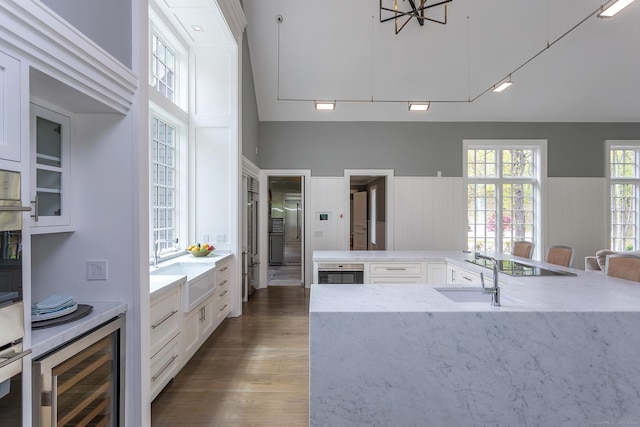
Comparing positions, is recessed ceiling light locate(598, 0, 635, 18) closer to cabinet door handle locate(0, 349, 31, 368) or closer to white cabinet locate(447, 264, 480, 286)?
white cabinet locate(447, 264, 480, 286)

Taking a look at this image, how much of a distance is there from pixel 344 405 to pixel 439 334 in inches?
24.3

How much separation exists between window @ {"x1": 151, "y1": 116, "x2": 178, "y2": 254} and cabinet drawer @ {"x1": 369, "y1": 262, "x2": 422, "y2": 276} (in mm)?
2393

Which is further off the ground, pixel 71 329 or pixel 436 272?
pixel 71 329

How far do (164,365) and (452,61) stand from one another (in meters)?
5.57

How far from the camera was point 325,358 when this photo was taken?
5.38ft

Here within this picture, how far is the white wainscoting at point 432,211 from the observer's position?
6.01 metres

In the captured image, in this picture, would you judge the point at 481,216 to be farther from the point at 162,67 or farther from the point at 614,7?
the point at 162,67

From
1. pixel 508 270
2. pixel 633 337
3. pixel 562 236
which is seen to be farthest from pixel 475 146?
pixel 633 337

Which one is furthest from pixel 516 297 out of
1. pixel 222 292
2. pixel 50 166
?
pixel 222 292

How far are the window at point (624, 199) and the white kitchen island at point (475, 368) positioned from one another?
6.11 metres

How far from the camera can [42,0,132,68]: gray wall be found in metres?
1.40

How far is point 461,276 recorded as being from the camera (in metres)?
3.43

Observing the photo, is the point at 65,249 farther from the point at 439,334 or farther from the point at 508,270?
the point at 508,270

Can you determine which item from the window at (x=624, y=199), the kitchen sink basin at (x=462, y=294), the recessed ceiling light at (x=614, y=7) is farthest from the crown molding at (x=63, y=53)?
the window at (x=624, y=199)
